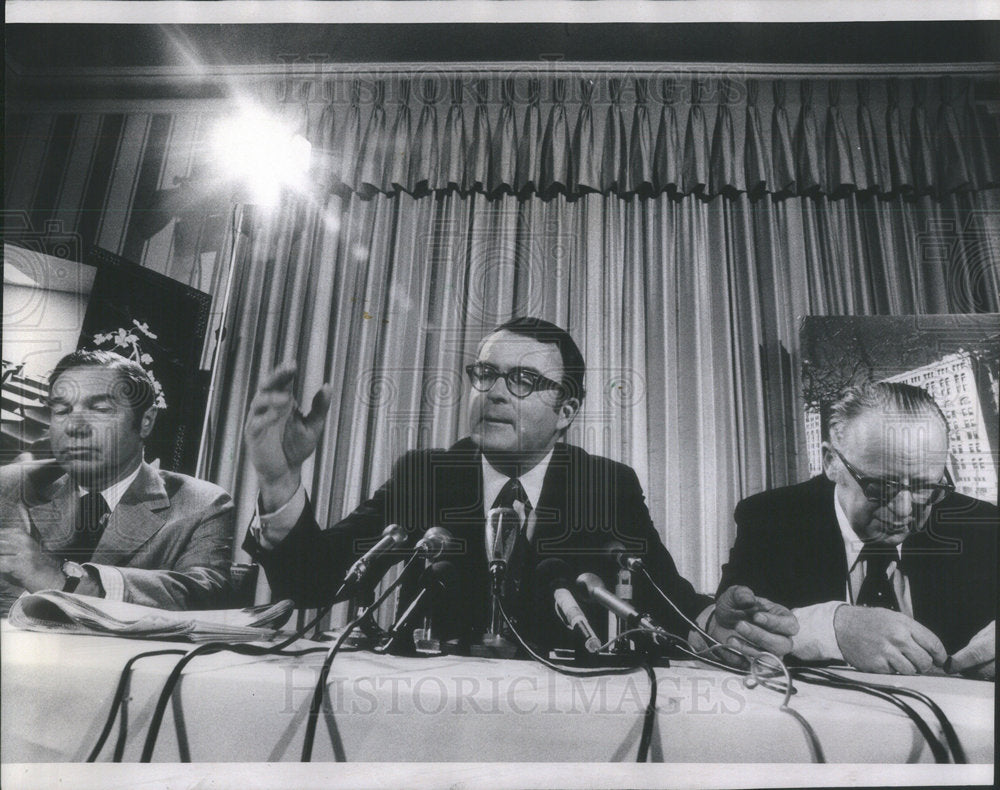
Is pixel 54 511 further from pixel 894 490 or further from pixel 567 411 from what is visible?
pixel 894 490

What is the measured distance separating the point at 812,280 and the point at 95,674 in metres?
2.49

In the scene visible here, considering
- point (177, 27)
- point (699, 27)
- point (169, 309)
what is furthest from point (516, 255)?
point (177, 27)

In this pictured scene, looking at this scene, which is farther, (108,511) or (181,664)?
(108,511)

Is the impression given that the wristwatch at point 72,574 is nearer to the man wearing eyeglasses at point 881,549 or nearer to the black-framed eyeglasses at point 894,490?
the man wearing eyeglasses at point 881,549

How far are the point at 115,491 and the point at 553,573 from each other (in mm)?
1378

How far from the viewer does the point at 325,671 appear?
211 centimetres

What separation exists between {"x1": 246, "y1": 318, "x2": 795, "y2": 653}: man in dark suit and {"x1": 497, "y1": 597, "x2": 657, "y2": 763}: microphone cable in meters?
0.03

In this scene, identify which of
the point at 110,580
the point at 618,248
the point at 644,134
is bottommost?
the point at 110,580

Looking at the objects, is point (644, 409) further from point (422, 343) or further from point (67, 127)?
point (67, 127)

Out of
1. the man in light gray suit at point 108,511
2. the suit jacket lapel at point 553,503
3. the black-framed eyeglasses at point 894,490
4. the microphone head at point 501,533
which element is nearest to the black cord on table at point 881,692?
the black-framed eyeglasses at point 894,490

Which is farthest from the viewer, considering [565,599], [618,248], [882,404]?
[618,248]

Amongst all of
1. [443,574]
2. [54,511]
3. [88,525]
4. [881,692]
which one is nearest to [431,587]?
[443,574]

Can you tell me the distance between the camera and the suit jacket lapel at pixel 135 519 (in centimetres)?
221

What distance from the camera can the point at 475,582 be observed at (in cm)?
218
